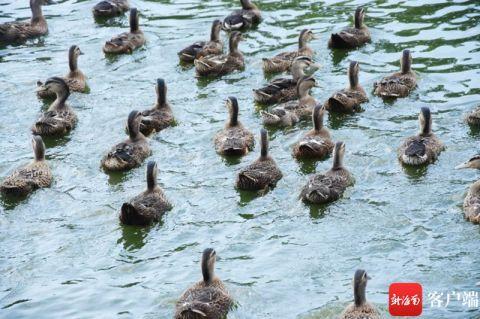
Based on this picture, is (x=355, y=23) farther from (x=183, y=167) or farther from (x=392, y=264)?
(x=392, y=264)

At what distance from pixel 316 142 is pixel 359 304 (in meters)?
4.43

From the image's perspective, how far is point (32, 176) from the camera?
15.2 m

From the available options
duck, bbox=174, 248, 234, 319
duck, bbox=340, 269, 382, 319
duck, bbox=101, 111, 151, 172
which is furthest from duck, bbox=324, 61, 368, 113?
duck, bbox=340, 269, 382, 319

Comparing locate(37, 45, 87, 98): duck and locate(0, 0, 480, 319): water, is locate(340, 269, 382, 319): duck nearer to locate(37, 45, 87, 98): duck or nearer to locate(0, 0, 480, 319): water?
locate(0, 0, 480, 319): water

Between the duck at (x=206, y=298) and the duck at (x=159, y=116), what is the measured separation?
4862mm

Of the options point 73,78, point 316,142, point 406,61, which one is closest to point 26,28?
point 73,78

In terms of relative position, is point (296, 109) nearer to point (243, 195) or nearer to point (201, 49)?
point (243, 195)

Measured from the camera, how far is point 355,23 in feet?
64.5

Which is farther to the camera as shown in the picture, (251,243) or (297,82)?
(297,82)

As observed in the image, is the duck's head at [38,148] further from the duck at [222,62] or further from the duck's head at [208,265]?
the duck's head at [208,265]

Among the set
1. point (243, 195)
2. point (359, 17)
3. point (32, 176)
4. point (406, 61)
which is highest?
point (359, 17)

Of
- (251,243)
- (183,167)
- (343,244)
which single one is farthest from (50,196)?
(343,244)

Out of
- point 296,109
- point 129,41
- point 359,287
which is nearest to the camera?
point 359,287

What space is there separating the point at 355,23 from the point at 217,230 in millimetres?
7147
